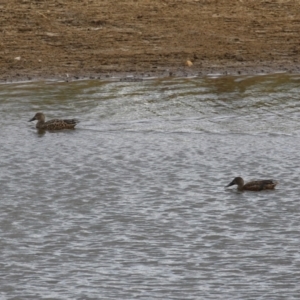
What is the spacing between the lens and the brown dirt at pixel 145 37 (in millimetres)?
17359

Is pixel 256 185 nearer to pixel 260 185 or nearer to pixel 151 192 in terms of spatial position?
pixel 260 185

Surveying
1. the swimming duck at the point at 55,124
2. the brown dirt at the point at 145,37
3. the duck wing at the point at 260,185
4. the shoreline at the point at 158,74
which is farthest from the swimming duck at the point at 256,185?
the brown dirt at the point at 145,37

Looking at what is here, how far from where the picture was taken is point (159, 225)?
9539mm

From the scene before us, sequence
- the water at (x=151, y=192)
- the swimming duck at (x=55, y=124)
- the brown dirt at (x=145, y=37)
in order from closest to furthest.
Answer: the water at (x=151, y=192) → the swimming duck at (x=55, y=124) → the brown dirt at (x=145, y=37)

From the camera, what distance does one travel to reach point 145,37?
1867 cm

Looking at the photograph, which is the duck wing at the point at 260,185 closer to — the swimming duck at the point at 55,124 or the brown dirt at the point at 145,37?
the swimming duck at the point at 55,124

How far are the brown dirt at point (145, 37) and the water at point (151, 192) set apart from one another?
1.01 metres

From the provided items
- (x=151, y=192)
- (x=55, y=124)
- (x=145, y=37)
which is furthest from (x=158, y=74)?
(x=151, y=192)

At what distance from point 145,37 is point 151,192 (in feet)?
27.1

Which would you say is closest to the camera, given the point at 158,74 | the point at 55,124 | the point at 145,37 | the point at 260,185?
the point at 260,185

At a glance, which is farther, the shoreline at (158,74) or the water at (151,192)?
the shoreline at (158,74)

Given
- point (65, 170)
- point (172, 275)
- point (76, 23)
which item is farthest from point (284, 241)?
point (76, 23)

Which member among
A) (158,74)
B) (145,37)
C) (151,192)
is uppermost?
(145,37)

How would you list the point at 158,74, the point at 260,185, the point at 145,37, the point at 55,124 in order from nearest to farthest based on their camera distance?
1. the point at 260,185
2. the point at 55,124
3. the point at 158,74
4. the point at 145,37
